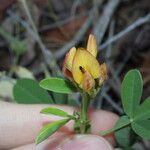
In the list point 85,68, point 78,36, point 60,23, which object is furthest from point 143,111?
point 60,23

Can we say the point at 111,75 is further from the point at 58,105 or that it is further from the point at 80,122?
the point at 80,122

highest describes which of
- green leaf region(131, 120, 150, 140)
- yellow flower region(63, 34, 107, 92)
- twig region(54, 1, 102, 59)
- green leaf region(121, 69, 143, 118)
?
twig region(54, 1, 102, 59)

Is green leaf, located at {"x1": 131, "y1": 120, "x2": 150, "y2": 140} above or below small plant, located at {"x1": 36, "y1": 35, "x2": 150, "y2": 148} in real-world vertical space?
below

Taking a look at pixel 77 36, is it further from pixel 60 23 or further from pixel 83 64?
pixel 83 64

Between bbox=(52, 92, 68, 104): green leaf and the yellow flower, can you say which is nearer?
the yellow flower

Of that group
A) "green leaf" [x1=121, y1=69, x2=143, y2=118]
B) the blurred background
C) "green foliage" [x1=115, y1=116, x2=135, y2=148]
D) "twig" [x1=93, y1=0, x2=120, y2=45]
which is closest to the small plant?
"green leaf" [x1=121, y1=69, x2=143, y2=118]

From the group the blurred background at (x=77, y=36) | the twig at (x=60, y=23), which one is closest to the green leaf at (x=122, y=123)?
the blurred background at (x=77, y=36)

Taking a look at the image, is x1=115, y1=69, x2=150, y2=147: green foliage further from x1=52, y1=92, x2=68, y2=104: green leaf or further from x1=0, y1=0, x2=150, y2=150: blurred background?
x1=0, y1=0, x2=150, y2=150: blurred background

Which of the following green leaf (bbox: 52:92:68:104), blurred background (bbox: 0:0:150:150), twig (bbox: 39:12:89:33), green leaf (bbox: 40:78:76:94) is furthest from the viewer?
twig (bbox: 39:12:89:33)
